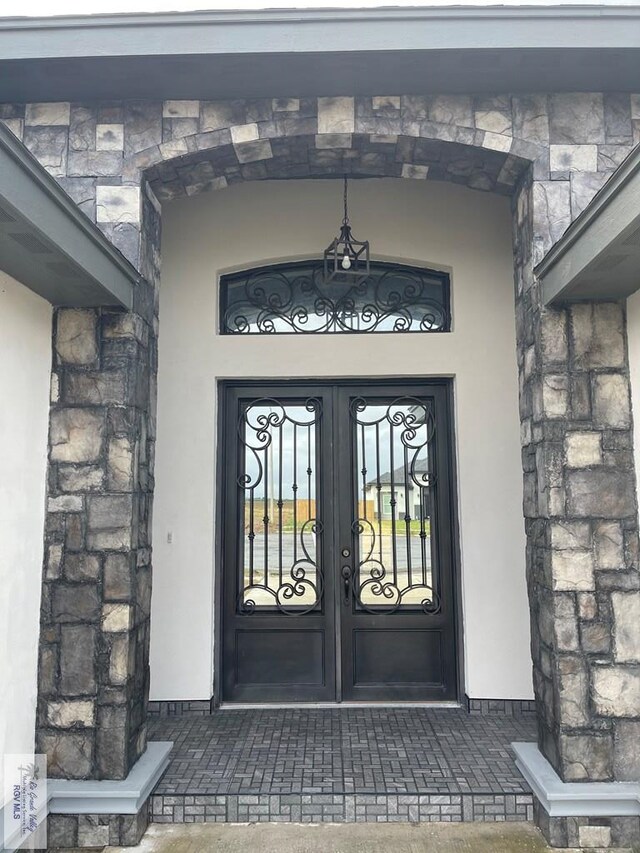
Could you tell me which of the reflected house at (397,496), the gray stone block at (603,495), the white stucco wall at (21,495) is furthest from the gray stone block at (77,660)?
the gray stone block at (603,495)

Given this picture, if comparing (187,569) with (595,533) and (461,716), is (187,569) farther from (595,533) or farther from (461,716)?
(595,533)

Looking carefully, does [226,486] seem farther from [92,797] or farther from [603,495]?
[603,495]

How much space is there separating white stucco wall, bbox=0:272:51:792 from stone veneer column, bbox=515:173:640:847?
7.67 ft

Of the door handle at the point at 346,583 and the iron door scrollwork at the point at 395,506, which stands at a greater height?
the iron door scrollwork at the point at 395,506

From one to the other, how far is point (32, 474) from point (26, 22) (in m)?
2.04

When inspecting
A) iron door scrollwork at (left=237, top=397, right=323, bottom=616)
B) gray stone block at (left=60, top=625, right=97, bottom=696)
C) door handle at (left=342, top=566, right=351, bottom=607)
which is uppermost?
iron door scrollwork at (left=237, top=397, right=323, bottom=616)

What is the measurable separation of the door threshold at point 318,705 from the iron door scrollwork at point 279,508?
569mm

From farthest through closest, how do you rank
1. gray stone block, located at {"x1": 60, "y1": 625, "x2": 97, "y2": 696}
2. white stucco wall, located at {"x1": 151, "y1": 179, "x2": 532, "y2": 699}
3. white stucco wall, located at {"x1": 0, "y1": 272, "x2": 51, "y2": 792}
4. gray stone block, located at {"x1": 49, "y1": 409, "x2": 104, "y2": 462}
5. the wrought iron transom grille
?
the wrought iron transom grille
white stucco wall, located at {"x1": 151, "y1": 179, "x2": 532, "y2": 699}
gray stone block, located at {"x1": 49, "y1": 409, "x2": 104, "y2": 462}
gray stone block, located at {"x1": 60, "y1": 625, "x2": 97, "y2": 696}
white stucco wall, located at {"x1": 0, "y1": 272, "x2": 51, "y2": 792}

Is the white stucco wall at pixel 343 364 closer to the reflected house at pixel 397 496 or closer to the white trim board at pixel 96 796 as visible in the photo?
the reflected house at pixel 397 496

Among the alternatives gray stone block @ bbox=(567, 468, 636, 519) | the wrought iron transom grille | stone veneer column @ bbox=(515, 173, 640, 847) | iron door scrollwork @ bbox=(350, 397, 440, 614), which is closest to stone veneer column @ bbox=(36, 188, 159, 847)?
the wrought iron transom grille

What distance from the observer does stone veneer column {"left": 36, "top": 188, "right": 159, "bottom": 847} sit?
2773mm

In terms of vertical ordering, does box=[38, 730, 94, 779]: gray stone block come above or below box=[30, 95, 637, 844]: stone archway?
below

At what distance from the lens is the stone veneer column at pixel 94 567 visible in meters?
2.77

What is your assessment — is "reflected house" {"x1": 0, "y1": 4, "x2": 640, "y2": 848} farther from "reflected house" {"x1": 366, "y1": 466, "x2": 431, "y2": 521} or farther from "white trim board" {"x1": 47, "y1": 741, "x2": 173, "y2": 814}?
"reflected house" {"x1": 366, "y1": 466, "x2": 431, "y2": 521}
